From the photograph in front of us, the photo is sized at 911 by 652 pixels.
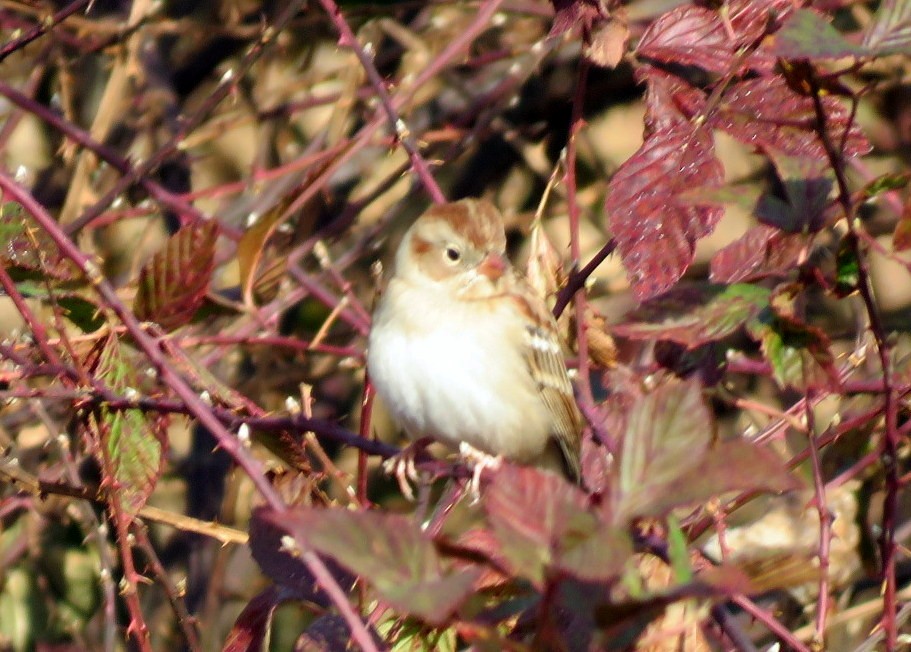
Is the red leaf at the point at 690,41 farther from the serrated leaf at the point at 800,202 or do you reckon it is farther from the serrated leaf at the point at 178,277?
the serrated leaf at the point at 178,277

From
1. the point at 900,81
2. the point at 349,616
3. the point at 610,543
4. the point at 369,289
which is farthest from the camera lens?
the point at 369,289

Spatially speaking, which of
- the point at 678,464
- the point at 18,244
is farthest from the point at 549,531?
the point at 18,244

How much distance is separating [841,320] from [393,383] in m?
1.58

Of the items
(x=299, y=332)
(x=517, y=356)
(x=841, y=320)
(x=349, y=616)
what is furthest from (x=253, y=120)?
(x=349, y=616)

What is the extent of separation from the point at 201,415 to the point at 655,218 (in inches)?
21.9

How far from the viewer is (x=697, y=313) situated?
160cm

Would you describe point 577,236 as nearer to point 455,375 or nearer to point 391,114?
point 391,114

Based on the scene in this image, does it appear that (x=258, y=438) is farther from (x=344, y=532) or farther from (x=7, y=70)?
(x=7, y=70)

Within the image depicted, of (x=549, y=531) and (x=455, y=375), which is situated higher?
(x=549, y=531)

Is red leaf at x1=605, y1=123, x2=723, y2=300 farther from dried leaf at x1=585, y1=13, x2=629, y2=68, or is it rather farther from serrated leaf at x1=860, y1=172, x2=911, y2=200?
dried leaf at x1=585, y1=13, x2=629, y2=68

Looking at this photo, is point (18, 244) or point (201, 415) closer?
point (201, 415)

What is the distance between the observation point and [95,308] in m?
1.84

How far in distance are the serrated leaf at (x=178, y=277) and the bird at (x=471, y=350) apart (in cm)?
70

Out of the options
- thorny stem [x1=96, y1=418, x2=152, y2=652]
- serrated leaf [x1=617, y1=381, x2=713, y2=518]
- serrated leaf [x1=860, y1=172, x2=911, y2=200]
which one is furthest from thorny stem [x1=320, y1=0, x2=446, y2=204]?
serrated leaf [x1=617, y1=381, x2=713, y2=518]
